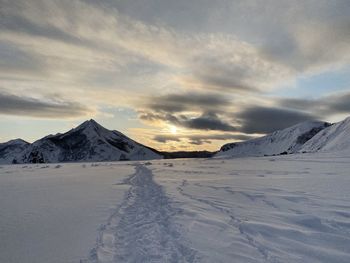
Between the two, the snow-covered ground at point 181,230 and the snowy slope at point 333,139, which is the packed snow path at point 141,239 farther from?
the snowy slope at point 333,139

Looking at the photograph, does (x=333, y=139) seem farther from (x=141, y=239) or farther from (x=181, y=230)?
(x=141, y=239)

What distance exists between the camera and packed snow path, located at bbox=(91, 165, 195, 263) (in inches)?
213

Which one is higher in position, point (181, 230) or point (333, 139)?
point (333, 139)

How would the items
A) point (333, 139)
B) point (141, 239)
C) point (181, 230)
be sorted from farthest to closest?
point (333, 139)
point (181, 230)
point (141, 239)

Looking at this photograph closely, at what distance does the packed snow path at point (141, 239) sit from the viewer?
17.8 ft

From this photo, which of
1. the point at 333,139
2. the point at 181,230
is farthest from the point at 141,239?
the point at 333,139

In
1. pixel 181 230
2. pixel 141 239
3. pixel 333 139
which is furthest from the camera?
pixel 333 139

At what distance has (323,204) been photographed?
9.62m

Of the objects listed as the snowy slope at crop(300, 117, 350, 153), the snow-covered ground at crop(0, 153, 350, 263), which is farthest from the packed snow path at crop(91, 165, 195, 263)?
the snowy slope at crop(300, 117, 350, 153)

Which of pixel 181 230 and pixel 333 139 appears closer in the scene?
pixel 181 230

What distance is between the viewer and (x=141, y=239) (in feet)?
21.4

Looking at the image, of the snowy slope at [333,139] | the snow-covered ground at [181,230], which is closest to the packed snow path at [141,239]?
the snow-covered ground at [181,230]

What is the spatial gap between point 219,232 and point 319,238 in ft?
6.52

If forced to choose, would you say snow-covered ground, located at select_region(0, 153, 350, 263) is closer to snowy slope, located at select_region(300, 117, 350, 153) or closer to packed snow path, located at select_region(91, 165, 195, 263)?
packed snow path, located at select_region(91, 165, 195, 263)
